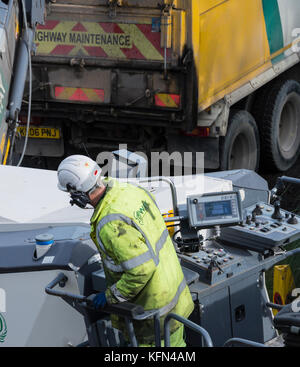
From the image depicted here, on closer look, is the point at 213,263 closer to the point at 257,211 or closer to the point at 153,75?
the point at 257,211

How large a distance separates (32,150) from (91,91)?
1.13 m

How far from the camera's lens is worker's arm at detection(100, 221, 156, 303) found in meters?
3.12

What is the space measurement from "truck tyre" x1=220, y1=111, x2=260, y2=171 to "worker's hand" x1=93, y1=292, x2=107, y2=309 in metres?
4.21

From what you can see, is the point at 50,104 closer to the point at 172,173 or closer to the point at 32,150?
the point at 32,150

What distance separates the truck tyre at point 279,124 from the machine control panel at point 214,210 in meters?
4.23

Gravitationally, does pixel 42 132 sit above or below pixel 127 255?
above

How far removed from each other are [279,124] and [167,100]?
2.41 m

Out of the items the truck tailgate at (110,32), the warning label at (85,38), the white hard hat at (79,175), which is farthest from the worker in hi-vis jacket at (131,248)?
the warning label at (85,38)

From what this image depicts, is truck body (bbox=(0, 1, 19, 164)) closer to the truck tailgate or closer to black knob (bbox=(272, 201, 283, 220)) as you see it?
black knob (bbox=(272, 201, 283, 220))

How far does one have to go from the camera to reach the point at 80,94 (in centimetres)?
698

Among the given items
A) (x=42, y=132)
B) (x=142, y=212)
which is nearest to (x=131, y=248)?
(x=142, y=212)

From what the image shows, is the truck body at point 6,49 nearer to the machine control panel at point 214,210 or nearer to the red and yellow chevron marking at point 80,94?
the machine control panel at point 214,210

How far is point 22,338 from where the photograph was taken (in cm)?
371

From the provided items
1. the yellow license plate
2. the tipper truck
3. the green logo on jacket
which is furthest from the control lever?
the yellow license plate
